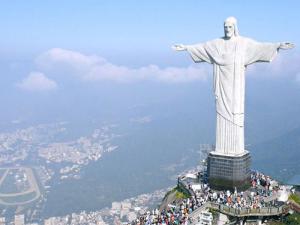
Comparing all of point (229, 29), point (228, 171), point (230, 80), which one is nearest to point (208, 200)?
point (228, 171)

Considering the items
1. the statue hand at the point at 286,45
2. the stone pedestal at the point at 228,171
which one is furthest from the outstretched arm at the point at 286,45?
the stone pedestal at the point at 228,171

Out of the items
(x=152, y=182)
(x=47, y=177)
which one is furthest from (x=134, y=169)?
(x=47, y=177)

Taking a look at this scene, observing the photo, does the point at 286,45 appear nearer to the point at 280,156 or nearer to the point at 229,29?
the point at 229,29

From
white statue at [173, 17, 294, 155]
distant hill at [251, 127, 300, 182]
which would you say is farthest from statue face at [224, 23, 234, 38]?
distant hill at [251, 127, 300, 182]

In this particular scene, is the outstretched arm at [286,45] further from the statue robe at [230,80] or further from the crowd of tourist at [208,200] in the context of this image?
the crowd of tourist at [208,200]

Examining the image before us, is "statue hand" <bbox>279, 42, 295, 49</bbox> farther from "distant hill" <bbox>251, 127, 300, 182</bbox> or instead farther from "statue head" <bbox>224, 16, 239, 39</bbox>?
"distant hill" <bbox>251, 127, 300, 182</bbox>

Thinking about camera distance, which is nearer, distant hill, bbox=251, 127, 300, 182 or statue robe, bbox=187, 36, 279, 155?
statue robe, bbox=187, 36, 279, 155
